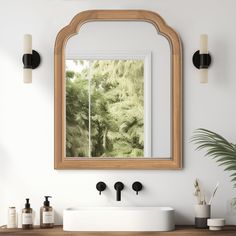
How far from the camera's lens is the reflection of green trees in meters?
3.45

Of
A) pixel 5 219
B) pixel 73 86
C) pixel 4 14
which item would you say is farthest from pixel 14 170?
pixel 4 14

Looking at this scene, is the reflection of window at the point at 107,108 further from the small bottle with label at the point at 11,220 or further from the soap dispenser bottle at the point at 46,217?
the small bottle with label at the point at 11,220

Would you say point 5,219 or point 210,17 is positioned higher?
point 210,17

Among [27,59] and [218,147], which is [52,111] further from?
[218,147]

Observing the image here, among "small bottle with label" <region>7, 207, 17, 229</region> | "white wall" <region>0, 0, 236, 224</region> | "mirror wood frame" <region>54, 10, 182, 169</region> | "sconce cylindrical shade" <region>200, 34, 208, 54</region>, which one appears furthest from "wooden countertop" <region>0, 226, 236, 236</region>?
"sconce cylindrical shade" <region>200, 34, 208, 54</region>

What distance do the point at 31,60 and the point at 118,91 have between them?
0.51m

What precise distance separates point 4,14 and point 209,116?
1.29m

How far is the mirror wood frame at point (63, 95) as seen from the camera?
343 centimetres

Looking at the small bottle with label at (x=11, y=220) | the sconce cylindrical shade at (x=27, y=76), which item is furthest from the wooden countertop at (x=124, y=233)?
the sconce cylindrical shade at (x=27, y=76)

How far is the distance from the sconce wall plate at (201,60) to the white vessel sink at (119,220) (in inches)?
32.9

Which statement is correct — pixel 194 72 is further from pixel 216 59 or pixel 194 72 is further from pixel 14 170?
pixel 14 170

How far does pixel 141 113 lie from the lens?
3.46 m

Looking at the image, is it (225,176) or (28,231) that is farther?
(225,176)

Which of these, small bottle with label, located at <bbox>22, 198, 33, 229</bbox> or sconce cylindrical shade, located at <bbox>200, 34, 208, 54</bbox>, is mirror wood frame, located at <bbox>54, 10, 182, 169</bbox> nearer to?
sconce cylindrical shade, located at <bbox>200, 34, 208, 54</bbox>
